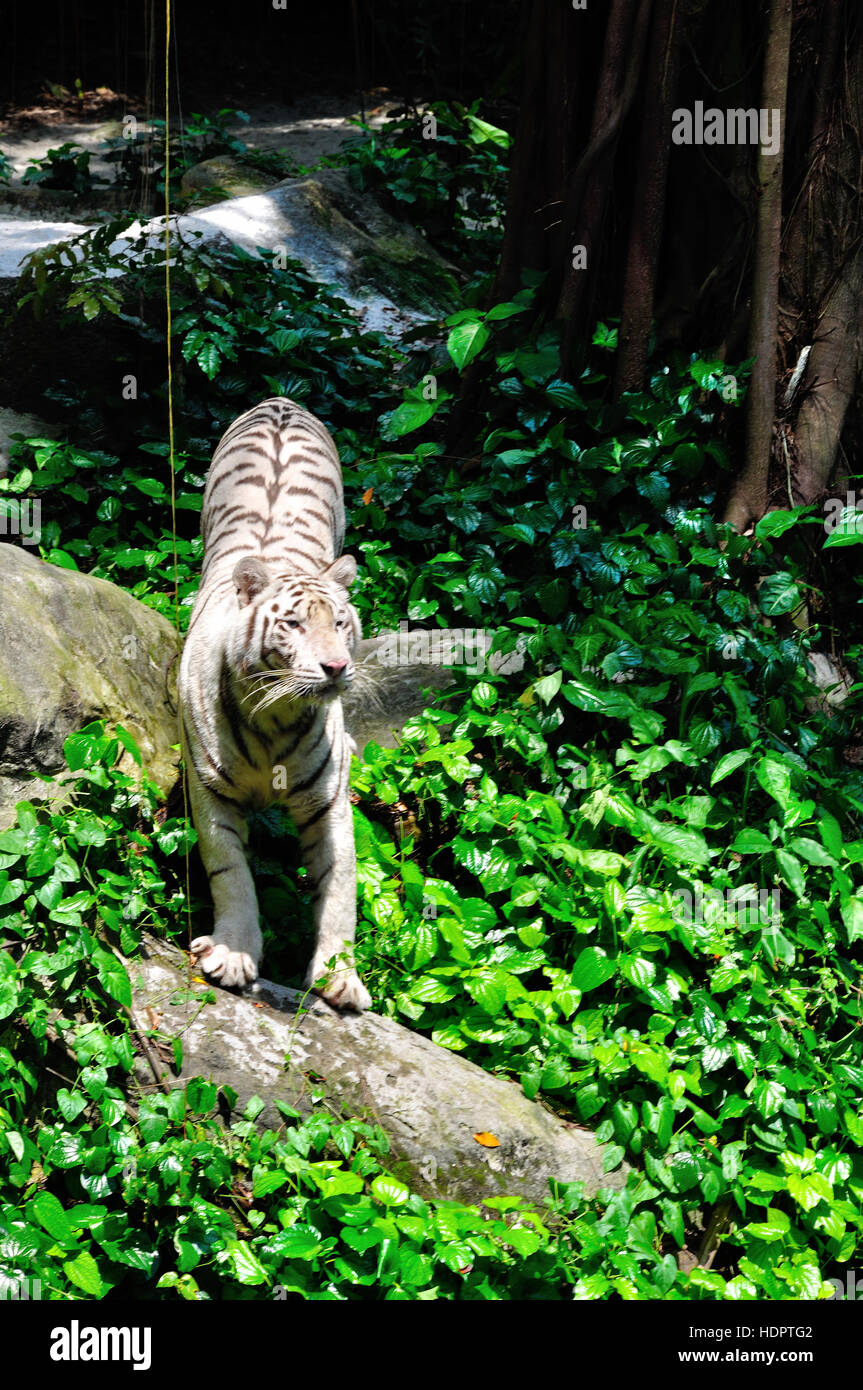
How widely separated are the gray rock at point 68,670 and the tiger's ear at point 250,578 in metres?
0.62

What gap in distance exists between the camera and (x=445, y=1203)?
10.2 feet

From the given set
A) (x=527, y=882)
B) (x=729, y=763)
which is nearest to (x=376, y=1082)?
(x=527, y=882)

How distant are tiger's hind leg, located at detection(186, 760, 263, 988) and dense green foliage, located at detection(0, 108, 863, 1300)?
4.5 inches

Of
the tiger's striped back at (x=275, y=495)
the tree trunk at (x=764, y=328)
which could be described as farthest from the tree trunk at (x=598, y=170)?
the tiger's striped back at (x=275, y=495)

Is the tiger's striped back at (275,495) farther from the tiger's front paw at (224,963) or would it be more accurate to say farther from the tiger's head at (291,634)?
the tiger's front paw at (224,963)

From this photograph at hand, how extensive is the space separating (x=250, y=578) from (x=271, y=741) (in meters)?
0.48

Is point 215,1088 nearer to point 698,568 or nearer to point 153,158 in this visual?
point 698,568

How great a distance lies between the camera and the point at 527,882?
12.6 feet

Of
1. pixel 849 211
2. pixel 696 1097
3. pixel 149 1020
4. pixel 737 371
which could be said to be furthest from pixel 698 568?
pixel 149 1020

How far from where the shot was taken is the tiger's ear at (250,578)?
356cm

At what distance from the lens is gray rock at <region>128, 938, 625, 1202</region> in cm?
325

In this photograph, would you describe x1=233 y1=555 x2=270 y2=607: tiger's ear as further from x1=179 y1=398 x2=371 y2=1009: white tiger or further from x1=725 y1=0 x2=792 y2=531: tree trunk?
x1=725 y1=0 x2=792 y2=531: tree trunk

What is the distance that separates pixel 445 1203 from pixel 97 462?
3.79 meters

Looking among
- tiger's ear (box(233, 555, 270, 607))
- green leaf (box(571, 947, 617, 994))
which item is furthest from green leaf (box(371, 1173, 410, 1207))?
tiger's ear (box(233, 555, 270, 607))
